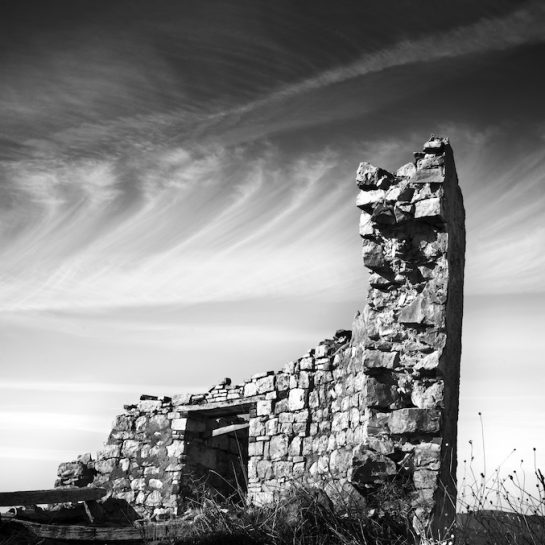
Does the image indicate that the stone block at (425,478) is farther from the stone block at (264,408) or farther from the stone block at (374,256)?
the stone block at (264,408)

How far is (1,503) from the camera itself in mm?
7691

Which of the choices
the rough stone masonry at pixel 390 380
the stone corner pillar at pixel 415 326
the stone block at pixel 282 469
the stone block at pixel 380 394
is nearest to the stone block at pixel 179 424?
the rough stone masonry at pixel 390 380

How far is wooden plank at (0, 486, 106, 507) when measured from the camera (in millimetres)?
7793

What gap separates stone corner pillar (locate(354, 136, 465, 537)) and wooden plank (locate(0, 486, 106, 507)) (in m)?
3.88

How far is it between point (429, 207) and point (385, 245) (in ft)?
2.06

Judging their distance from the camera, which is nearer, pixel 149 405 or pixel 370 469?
pixel 370 469

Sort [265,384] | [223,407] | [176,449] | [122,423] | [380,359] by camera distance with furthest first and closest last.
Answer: [122,423] → [176,449] → [223,407] → [265,384] → [380,359]

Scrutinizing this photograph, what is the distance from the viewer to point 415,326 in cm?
710

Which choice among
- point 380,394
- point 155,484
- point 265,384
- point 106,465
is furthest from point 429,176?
point 106,465

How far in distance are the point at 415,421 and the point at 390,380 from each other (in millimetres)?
516

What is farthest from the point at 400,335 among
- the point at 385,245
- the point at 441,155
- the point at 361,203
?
the point at 441,155

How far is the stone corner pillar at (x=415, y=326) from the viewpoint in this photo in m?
6.63

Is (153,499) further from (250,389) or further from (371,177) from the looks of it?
(371,177)

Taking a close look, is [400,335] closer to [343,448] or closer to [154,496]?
[343,448]
